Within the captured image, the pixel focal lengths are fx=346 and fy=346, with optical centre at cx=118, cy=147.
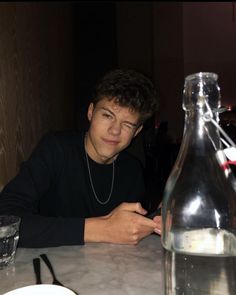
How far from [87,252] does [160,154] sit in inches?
158

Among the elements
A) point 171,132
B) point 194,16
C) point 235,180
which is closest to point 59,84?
point 235,180

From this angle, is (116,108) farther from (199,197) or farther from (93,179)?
(199,197)

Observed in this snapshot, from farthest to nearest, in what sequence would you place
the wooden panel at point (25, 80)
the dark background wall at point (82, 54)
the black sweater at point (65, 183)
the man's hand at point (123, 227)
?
the dark background wall at point (82, 54)
the wooden panel at point (25, 80)
the black sweater at point (65, 183)
the man's hand at point (123, 227)

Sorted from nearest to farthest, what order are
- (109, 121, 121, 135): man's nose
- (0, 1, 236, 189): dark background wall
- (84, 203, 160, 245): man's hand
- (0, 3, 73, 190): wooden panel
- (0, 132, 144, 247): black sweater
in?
(84, 203, 160, 245): man's hand, (0, 132, 144, 247): black sweater, (109, 121, 121, 135): man's nose, (0, 3, 73, 190): wooden panel, (0, 1, 236, 189): dark background wall

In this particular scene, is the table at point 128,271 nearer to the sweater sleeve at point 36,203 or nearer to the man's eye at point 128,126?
the sweater sleeve at point 36,203

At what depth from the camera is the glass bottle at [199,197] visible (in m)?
0.54

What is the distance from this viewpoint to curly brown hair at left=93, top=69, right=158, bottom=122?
133cm

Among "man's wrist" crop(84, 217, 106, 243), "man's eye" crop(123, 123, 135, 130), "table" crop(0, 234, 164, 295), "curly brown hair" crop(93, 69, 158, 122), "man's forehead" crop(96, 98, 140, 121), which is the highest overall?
"curly brown hair" crop(93, 69, 158, 122)

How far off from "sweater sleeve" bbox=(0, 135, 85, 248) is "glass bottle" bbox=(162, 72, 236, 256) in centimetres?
44

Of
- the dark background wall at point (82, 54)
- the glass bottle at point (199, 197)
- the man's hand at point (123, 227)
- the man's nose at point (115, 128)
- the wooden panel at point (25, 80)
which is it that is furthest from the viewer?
the dark background wall at point (82, 54)

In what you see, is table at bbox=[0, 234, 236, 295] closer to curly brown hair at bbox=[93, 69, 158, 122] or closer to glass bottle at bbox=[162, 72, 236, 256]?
glass bottle at bbox=[162, 72, 236, 256]

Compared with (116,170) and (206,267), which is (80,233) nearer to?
(206,267)

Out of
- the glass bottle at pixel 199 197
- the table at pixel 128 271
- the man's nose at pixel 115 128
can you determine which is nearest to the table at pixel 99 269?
the table at pixel 128 271

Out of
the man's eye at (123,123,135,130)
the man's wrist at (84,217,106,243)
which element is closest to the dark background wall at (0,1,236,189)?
the man's eye at (123,123,135,130)
